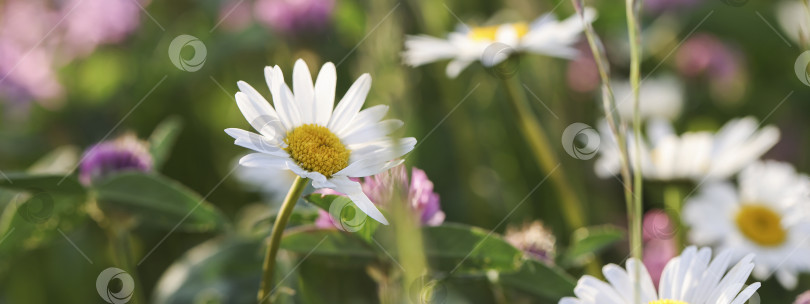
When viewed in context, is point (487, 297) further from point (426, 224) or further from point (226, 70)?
point (226, 70)

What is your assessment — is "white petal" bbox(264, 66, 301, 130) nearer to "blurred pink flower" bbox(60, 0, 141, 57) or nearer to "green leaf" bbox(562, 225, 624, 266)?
"green leaf" bbox(562, 225, 624, 266)

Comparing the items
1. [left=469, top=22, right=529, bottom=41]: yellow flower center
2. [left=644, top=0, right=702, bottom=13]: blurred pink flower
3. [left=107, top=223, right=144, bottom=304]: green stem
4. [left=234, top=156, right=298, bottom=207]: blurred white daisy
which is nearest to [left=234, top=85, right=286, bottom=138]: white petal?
[left=107, top=223, right=144, bottom=304]: green stem

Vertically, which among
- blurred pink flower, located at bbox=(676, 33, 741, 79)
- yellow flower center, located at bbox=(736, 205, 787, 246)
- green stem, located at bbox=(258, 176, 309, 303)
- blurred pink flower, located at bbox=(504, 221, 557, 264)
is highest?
blurred pink flower, located at bbox=(676, 33, 741, 79)

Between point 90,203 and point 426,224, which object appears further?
point 90,203

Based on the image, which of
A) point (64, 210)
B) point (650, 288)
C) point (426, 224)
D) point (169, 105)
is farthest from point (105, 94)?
point (650, 288)

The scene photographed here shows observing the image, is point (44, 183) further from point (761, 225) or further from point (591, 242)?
point (761, 225)

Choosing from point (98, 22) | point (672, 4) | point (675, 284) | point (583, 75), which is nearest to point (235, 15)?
point (98, 22)
